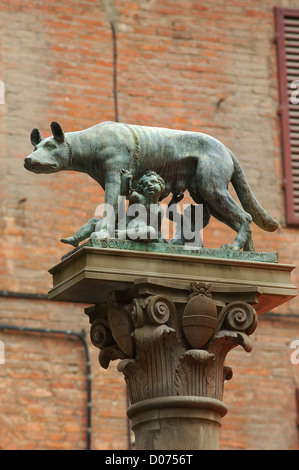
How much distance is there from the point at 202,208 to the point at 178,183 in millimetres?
229

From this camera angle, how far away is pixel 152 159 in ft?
23.6

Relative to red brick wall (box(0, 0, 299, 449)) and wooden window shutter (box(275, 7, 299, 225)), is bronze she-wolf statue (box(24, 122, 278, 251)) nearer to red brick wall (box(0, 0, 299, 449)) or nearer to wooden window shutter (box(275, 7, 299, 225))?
red brick wall (box(0, 0, 299, 449))

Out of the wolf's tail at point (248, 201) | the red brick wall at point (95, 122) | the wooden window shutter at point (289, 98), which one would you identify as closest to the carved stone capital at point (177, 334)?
the wolf's tail at point (248, 201)

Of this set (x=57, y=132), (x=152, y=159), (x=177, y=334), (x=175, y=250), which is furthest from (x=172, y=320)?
(x=57, y=132)

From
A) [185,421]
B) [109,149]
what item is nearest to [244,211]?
[109,149]

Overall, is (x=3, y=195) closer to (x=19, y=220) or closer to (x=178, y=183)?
(x=19, y=220)

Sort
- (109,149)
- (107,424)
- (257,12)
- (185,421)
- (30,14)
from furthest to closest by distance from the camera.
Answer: (257,12), (30,14), (107,424), (109,149), (185,421)

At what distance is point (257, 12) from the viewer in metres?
13.7

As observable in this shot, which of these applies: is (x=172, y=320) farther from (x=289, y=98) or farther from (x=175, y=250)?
(x=289, y=98)

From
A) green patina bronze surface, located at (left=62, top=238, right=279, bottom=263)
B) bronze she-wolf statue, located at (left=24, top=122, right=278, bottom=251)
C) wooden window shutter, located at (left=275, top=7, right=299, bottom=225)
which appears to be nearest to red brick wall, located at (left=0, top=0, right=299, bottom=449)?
wooden window shutter, located at (left=275, top=7, right=299, bottom=225)

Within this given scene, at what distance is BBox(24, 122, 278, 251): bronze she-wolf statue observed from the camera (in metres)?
7.13

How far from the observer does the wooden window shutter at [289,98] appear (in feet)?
43.1

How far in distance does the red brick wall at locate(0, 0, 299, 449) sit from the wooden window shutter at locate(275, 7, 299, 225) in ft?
0.32

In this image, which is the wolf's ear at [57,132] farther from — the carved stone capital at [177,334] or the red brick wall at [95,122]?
the red brick wall at [95,122]
